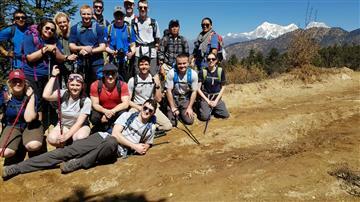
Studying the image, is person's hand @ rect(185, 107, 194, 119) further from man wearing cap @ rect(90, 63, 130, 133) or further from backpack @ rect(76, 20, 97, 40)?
backpack @ rect(76, 20, 97, 40)

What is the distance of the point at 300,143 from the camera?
714 cm

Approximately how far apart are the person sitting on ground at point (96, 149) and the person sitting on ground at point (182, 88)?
2.04 meters

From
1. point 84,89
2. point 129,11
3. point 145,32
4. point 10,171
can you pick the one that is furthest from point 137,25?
point 10,171

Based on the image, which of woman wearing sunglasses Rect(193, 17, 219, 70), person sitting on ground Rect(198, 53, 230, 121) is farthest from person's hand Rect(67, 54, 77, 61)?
woman wearing sunglasses Rect(193, 17, 219, 70)

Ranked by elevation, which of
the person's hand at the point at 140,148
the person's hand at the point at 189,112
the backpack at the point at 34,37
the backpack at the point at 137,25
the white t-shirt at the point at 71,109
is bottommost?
the person's hand at the point at 140,148

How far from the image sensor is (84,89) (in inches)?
250

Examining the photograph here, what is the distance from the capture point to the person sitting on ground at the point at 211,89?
8.68 metres

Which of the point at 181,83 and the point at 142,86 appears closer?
the point at 142,86

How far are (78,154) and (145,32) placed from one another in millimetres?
3359

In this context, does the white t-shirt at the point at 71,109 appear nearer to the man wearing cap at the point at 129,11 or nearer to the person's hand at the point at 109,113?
the person's hand at the point at 109,113

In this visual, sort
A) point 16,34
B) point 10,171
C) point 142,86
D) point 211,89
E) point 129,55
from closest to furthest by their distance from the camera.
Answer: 1. point 10,171
2. point 16,34
3. point 142,86
4. point 129,55
5. point 211,89

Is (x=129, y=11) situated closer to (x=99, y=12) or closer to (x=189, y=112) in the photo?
(x=99, y=12)

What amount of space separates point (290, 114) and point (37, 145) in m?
6.30

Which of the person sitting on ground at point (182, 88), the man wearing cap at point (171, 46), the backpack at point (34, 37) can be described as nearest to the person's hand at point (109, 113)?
the backpack at point (34, 37)
